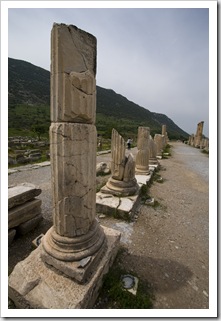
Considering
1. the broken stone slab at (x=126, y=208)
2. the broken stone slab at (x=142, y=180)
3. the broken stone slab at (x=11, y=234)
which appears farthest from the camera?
the broken stone slab at (x=142, y=180)

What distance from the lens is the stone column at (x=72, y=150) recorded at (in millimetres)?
2213

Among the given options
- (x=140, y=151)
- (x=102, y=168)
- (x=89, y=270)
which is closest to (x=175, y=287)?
(x=89, y=270)

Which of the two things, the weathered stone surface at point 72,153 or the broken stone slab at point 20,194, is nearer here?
the weathered stone surface at point 72,153

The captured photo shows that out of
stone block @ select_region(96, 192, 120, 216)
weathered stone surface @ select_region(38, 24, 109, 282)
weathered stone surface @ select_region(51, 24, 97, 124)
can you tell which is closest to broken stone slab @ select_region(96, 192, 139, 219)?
stone block @ select_region(96, 192, 120, 216)

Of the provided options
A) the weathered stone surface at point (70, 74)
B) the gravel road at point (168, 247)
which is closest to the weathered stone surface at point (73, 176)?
the weathered stone surface at point (70, 74)

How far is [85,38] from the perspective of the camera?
7.65 feet

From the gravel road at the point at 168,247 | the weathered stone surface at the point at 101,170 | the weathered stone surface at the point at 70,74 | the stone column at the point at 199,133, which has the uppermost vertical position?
the stone column at the point at 199,133

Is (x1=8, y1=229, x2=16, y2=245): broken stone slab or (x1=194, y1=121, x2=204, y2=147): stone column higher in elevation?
(x1=194, y1=121, x2=204, y2=147): stone column

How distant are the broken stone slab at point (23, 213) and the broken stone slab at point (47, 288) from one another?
4.68 ft

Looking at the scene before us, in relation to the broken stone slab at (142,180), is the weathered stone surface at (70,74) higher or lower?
higher

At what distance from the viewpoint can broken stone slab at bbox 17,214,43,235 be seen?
4059 mm

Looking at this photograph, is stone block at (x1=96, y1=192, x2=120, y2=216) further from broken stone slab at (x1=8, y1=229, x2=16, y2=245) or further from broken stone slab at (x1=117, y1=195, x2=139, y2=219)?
broken stone slab at (x1=8, y1=229, x2=16, y2=245)

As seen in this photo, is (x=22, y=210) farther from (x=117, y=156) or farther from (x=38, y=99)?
(x=38, y=99)

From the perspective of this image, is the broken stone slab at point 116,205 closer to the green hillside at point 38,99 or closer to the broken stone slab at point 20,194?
the broken stone slab at point 20,194
